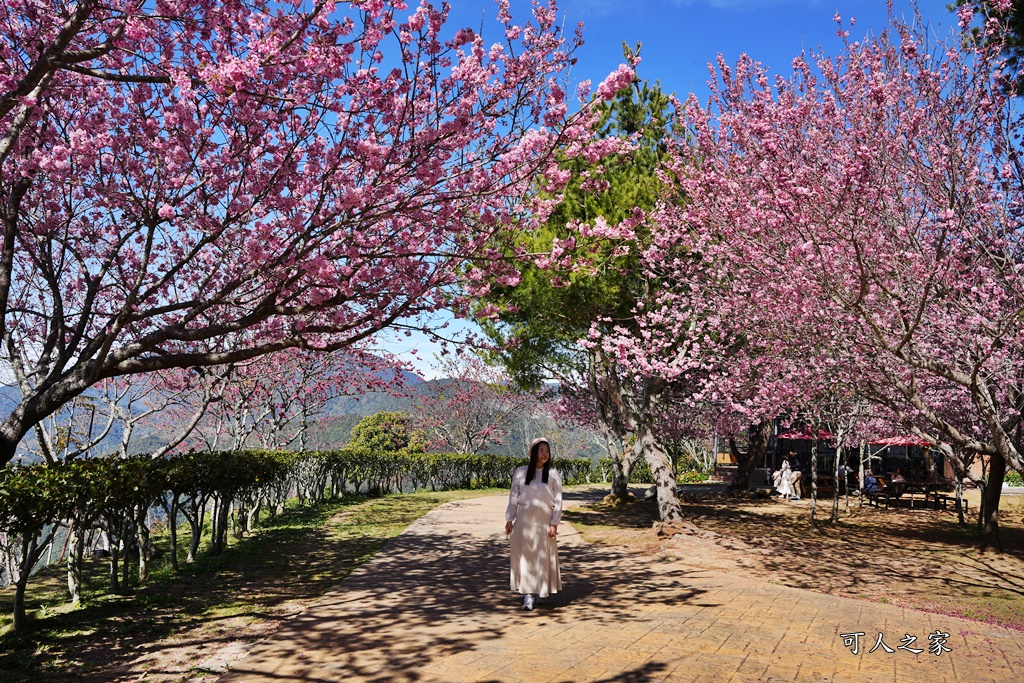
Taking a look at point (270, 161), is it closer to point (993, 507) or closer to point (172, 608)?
point (172, 608)

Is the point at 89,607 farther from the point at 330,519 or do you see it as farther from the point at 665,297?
the point at 665,297

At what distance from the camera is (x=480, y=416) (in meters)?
31.8

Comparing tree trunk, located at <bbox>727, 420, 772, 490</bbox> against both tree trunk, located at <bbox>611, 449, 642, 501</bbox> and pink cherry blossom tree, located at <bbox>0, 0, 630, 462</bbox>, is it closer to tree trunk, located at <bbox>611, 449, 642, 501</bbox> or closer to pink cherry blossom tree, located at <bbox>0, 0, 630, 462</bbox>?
tree trunk, located at <bbox>611, 449, 642, 501</bbox>

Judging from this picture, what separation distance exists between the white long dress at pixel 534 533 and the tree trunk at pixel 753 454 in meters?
15.6

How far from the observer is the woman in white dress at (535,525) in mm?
7125

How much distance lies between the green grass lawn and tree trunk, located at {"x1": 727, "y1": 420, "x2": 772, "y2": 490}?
1425 centimetres

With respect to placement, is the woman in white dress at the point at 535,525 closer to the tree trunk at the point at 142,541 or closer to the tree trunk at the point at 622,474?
the tree trunk at the point at 142,541

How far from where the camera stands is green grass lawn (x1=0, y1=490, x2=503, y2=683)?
5.17 metres

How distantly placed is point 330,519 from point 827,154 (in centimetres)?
1216

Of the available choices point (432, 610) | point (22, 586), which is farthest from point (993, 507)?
point (22, 586)

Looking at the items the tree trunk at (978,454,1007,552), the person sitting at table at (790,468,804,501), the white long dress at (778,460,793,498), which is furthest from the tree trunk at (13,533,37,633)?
the person sitting at table at (790,468,804,501)

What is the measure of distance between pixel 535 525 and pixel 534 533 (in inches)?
3.3

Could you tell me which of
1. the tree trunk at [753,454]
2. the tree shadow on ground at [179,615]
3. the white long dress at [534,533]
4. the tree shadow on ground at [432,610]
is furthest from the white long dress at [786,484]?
the white long dress at [534,533]

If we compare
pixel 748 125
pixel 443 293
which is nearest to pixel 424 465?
pixel 443 293
